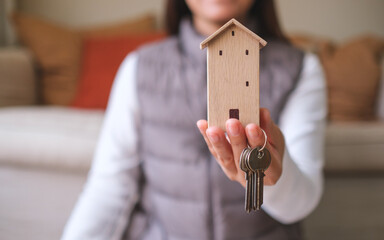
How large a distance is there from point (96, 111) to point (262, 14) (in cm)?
99

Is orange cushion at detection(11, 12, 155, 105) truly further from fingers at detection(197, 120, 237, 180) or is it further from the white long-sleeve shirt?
fingers at detection(197, 120, 237, 180)

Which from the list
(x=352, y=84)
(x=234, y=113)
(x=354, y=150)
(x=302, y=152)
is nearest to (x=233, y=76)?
(x=234, y=113)

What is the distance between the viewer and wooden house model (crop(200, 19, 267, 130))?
0.44 metres

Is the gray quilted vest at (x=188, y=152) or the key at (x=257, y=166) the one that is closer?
the key at (x=257, y=166)

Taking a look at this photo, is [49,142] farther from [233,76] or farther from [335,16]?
[335,16]

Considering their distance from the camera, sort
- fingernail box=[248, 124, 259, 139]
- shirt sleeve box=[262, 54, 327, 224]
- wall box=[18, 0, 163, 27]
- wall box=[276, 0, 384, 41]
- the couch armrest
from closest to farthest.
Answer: fingernail box=[248, 124, 259, 139] → shirt sleeve box=[262, 54, 327, 224] → the couch armrest → wall box=[276, 0, 384, 41] → wall box=[18, 0, 163, 27]

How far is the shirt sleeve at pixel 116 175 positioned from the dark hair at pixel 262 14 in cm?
17

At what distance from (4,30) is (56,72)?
73 centimetres

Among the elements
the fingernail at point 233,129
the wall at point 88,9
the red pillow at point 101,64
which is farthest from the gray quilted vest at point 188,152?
the wall at point 88,9

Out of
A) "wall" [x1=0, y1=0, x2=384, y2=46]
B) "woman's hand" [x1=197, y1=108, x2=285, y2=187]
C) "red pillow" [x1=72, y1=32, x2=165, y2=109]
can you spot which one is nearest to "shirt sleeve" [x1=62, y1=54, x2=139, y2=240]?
"woman's hand" [x1=197, y1=108, x2=285, y2=187]

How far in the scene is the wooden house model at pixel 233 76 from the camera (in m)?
0.44

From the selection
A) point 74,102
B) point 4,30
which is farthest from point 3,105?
point 4,30

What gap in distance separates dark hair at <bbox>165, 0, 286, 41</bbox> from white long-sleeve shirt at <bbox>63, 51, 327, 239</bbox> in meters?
0.10

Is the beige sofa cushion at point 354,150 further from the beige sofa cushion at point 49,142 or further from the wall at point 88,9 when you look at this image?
the wall at point 88,9
